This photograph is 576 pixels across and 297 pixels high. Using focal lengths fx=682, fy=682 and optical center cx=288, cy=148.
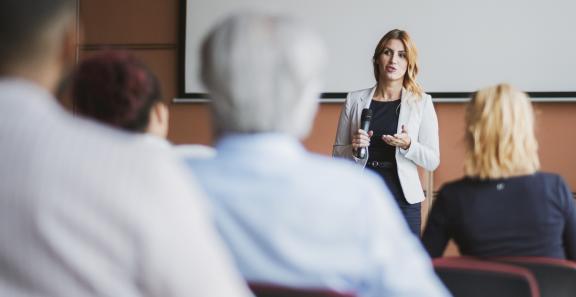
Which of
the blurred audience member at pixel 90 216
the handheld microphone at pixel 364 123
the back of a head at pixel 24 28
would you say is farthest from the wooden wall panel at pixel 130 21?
the blurred audience member at pixel 90 216

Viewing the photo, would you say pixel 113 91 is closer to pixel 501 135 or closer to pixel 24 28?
pixel 24 28

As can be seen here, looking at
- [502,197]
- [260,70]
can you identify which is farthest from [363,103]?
[260,70]

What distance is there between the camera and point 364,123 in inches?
129

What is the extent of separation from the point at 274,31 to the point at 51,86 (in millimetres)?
487

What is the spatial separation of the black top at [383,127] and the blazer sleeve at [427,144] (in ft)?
0.32

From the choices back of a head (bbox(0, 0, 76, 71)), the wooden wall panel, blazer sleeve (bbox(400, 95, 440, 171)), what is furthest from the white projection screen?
back of a head (bbox(0, 0, 76, 71))

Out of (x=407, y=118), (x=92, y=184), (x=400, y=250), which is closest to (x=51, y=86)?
(x=92, y=184)

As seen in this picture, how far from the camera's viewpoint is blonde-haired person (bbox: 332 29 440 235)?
10.7 ft

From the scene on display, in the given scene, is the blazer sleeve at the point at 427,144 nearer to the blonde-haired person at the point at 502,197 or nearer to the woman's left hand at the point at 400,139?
the woman's left hand at the point at 400,139

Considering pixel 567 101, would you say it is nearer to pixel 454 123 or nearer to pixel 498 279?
pixel 454 123

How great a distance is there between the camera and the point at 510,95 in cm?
197

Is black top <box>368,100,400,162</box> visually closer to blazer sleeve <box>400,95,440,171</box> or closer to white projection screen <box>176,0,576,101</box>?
Answer: blazer sleeve <box>400,95,440,171</box>

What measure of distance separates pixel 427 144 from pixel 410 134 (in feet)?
0.33

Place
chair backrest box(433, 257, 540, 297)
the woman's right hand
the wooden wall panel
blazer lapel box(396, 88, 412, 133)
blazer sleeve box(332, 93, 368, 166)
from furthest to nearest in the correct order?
the wooden wall panel < blazer sleeve box(332, 93, 368, 166) < blazer lapel box(396, 88, 412, 133) < the woman's right hand < chair backrest box(433, 257, 540, 297)
